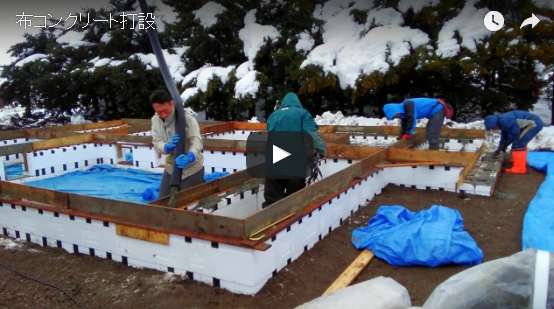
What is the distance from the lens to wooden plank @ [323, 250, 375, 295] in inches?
118

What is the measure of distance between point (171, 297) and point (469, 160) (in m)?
4.21

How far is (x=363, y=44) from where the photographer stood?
35.4 ft

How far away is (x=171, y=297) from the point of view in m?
2.90

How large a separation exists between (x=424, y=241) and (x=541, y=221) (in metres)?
1.53

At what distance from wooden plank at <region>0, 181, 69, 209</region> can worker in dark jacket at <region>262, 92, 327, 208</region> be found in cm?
189

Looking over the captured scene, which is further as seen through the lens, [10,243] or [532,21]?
[532,21]

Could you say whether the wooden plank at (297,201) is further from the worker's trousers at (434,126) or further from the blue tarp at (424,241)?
the worker's trousers at (434,126)

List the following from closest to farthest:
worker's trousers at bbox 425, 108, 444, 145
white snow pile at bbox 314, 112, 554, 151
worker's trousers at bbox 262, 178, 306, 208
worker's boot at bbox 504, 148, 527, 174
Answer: worker's trousers at bbox 262, 178, 306, 208 → worker's boot at bbox 504, 148, 527, 174 → worker's trousers at bbox 425, 108, 444, 145 → white snow pile at bbox 314, 112, 554, 151

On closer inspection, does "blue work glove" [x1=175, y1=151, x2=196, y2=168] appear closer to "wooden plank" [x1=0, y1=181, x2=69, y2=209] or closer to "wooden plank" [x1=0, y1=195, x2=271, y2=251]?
"wooden plank" [x1=0, y1=195, x2=271, y2=251]

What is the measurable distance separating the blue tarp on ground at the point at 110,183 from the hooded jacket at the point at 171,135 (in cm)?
168

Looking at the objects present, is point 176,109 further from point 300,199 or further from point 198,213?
point 300,199

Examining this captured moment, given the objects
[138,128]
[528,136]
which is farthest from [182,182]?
[138,128]

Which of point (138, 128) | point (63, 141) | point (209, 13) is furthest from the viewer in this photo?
point (209, 13)

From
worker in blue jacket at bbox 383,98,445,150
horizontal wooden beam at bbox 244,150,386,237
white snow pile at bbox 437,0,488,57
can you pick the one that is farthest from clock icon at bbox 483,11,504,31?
horizontal wooden beam at bbox 244,150,386,237
